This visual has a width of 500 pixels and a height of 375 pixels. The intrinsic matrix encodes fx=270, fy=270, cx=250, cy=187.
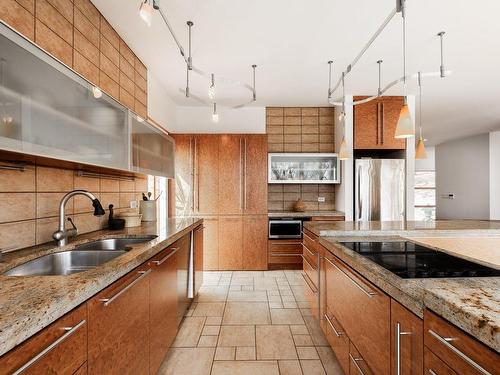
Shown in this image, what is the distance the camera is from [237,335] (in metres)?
2.28

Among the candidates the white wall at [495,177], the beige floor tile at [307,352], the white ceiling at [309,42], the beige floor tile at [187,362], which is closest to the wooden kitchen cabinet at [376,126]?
the white ceiling at [309,42]

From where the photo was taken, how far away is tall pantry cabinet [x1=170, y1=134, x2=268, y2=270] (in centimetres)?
409

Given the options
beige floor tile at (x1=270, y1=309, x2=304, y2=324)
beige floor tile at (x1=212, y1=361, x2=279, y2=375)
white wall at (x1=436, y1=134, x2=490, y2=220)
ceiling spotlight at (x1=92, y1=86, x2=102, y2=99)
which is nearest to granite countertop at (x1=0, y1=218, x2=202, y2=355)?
ceiling spotlight at (x1=92, y1=86, x2=102, y2=99)

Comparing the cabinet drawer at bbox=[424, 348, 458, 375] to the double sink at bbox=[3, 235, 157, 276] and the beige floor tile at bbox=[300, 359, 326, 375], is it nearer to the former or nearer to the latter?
the beige floor tile at bbox=[300, 359, 326, 375]

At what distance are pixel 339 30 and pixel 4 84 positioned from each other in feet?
8.16

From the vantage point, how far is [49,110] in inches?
50.3

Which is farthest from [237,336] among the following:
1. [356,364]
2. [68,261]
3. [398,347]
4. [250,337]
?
[398,347]

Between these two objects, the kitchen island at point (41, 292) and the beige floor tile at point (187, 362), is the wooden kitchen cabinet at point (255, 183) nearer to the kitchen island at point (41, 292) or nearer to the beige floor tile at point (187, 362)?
the beige floor tile at point (187, 362)

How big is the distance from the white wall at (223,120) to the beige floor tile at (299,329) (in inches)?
123

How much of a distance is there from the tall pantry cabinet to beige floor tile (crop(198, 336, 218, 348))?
6.00 feet

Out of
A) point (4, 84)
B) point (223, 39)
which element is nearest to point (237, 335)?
point (4, 84)

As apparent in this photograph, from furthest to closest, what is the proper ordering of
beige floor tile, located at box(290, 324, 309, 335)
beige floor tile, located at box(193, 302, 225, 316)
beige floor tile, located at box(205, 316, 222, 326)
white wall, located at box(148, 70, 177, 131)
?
white wall, located at box(148, 70, 177, 131), beige floor tile, located at box(193, 302, 225, 316), beige floor tile, located at box(205, 316, 222, 326), beige floor tile, located at box(290, 324, 309, 335)

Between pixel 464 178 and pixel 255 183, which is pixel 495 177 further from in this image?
pixel 255 183

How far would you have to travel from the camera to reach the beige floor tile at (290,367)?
182 centimetres
